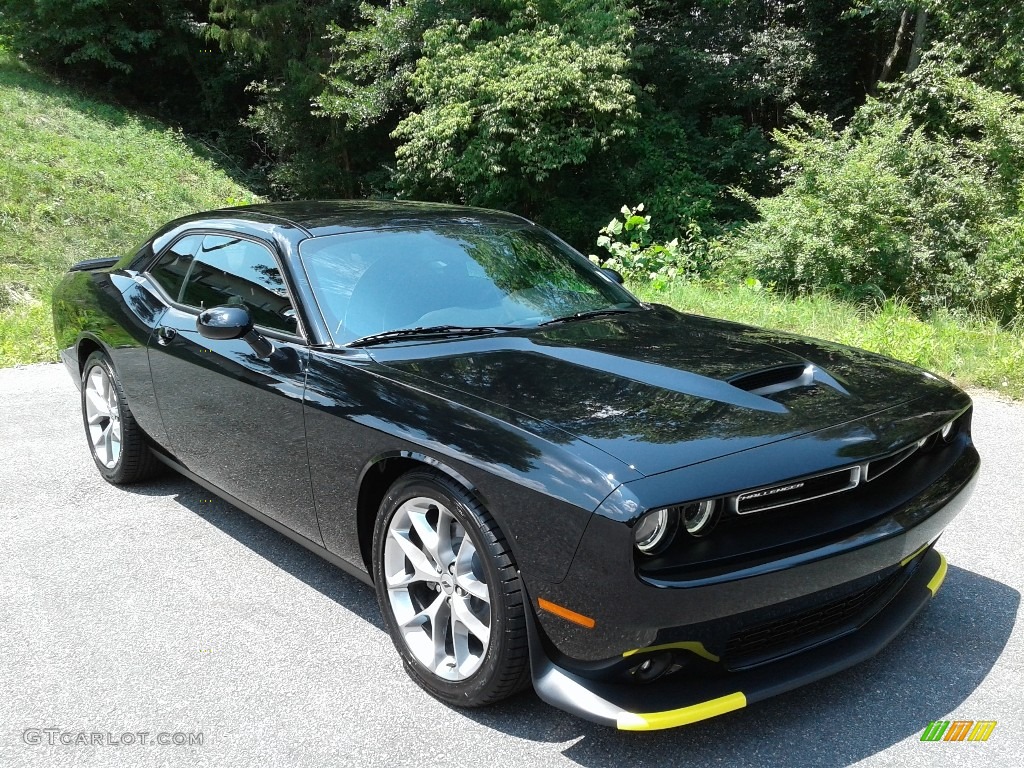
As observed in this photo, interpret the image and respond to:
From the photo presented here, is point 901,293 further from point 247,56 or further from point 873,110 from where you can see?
point 247,56

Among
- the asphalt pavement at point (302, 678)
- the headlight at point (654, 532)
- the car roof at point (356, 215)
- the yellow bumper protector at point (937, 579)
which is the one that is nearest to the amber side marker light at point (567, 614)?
the headlight at point (654, 532)

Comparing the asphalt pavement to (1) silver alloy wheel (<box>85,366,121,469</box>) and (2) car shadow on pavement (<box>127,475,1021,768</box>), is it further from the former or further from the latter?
(1) silver alloy wheel (<box>85,366,121,469</box>)

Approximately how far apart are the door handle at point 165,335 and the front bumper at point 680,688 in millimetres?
2369

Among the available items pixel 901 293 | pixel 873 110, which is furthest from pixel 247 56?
pixel 901 293

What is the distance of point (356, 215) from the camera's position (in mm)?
3812

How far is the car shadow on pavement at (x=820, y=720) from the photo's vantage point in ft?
7.77

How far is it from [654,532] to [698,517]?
15 cm

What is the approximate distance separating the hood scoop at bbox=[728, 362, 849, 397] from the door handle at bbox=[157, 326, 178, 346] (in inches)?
97.8

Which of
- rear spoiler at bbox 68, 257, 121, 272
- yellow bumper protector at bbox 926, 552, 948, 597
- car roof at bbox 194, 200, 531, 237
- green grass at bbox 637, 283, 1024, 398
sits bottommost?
green grass at bbox 637, 283, 1024, 398

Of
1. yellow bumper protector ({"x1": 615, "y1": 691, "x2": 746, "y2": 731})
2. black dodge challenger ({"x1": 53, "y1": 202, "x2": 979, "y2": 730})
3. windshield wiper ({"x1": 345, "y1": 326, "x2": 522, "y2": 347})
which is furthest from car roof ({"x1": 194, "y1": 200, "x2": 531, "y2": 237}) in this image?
yellow bumper protector ({"x1": 615, "y1": 691, "x2": 746, "y2": 731})

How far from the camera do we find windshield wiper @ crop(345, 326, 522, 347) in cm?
311

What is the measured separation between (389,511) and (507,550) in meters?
0.53

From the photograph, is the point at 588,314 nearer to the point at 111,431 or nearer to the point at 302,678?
the point at 302,678

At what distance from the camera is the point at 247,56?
24.1 m
